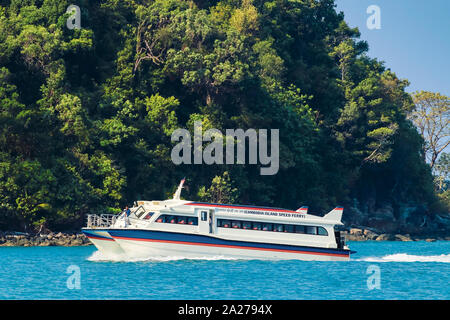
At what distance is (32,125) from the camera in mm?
59844

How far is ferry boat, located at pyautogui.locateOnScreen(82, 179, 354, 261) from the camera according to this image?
136 feet

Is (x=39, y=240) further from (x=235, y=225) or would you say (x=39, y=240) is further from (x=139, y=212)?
(x=235, y=225)

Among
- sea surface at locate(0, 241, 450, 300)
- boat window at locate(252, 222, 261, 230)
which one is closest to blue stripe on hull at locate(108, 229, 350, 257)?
sea surface at locate(0, 241, 450, 300)

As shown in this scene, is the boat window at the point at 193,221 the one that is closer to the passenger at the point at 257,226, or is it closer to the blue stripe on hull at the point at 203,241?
the blue stripe on hull at the point at 203,241

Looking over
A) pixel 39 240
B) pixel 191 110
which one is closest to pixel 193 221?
pixel 39 240

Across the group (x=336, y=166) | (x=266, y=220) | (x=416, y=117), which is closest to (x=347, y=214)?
(x=336, y=166)

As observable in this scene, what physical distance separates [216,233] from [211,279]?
252 inches

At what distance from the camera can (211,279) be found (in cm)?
3662

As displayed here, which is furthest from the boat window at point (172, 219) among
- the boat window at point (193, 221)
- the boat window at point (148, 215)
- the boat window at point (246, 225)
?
the boat window at point (246, 225)

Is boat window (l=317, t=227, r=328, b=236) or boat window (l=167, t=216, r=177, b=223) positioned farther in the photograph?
boat window (l=317, t=227, r=328, b=236)

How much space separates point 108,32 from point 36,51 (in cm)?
1139

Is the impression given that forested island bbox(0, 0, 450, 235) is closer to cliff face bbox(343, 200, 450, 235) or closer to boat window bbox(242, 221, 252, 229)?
cliff face bbox(343, 200, 450, 235)

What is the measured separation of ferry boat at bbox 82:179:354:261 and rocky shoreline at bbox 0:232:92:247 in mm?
15226

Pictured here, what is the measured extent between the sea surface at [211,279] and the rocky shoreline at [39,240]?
9247 mm
